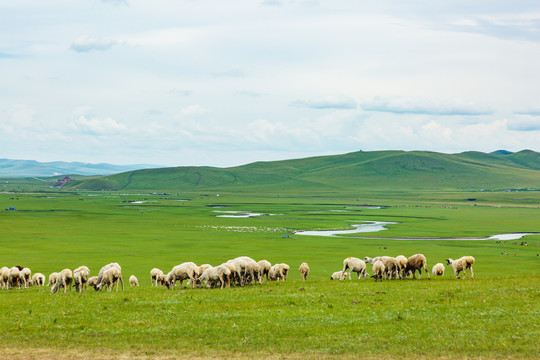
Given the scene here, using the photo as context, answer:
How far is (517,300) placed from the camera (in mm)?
22688

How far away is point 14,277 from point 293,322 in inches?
964

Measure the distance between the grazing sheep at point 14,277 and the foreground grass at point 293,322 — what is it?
944cm

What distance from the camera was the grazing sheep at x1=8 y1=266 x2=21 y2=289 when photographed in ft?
118

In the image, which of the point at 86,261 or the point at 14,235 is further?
the point at 14,235

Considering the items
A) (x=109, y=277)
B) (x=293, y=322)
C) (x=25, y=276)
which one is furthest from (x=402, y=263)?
(x=25, y=276)

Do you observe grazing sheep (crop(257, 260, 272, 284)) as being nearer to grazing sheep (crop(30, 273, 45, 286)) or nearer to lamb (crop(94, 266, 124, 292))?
lamb (crop(94, 266, 124, 292))

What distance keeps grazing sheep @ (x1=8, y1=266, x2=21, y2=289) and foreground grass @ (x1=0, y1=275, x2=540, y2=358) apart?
9.44m

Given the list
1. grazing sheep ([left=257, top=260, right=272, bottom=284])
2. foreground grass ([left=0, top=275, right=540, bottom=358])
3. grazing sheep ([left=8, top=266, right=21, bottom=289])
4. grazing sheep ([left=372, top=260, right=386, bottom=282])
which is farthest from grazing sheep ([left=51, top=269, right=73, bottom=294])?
grazing sheep ([left=372, top=260, right=386, bottom=282])

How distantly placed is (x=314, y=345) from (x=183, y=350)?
431 centimetres

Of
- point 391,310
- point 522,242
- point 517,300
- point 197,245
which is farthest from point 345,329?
point 522,242

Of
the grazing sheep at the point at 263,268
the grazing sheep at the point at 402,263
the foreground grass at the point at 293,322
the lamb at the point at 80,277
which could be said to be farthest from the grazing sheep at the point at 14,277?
the grazing sheep at the point at 402,263

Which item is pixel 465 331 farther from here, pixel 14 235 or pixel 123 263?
pixel 14 235

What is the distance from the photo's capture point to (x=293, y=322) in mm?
20312

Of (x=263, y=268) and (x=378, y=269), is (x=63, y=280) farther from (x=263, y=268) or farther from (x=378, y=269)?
(x=378, y=269)
